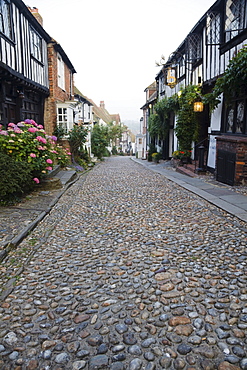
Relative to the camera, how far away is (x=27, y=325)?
106 inches

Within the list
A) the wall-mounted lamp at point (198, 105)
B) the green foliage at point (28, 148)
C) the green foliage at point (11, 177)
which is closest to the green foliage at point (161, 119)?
the wall-mounted lamp at point (198, 105)

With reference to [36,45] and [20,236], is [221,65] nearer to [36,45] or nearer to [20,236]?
[36,45]

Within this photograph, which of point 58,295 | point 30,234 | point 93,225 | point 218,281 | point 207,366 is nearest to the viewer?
point 207,366

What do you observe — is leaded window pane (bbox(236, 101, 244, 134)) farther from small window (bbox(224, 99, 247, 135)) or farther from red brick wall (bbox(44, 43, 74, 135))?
red brick wall (bbox(44, 43, 74, 135))

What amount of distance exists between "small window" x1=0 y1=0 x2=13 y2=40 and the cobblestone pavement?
6347 mm

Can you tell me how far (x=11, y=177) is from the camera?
6.20m

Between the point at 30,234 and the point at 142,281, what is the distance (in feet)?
7.86

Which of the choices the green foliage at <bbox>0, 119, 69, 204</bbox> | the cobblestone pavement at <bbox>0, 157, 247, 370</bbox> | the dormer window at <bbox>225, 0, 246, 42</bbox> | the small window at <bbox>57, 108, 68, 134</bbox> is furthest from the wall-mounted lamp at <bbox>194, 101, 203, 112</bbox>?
the cobblestone pavement at <bbox>0, 157, 247, 370</bbox>

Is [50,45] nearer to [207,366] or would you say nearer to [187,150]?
[187,150]

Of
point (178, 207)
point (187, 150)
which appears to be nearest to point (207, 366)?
point (178, 207)

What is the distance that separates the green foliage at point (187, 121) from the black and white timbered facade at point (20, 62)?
6.37 metres

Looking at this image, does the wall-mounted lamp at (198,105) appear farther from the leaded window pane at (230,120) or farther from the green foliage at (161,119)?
the green foliage at (161,119)

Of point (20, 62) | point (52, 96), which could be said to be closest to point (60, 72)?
point (52, 96)

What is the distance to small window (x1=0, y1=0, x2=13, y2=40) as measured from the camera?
28.0 ft
